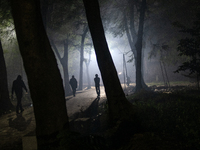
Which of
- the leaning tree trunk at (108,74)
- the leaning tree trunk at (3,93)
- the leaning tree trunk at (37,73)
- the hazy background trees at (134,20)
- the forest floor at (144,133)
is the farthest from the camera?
the hazy background trees at (134,20)

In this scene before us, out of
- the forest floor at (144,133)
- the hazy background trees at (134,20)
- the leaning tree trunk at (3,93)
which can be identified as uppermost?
A: the hazy background trees at (134,20)

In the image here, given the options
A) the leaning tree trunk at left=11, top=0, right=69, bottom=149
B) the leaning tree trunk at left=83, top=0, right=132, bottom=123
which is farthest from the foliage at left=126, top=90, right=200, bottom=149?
the leaning tree trunk at left=11, top=0, right=69, bottom=149

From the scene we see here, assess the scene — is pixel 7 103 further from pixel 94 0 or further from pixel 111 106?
pixel 94 0

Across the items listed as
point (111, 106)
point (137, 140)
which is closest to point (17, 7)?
point (111, 106)

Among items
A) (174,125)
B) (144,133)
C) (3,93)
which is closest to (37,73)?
(144,133)

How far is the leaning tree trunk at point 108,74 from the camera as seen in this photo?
4215mm

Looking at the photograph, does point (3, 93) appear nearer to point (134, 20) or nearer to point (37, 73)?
point (37, 73)

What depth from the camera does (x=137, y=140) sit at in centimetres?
291

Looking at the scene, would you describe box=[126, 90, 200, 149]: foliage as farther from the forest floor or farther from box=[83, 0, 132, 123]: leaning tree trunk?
box=[83, 0, 132, 123]: leaning tree trunk

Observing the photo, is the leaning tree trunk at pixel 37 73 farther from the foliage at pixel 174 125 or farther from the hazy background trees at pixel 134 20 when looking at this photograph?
the hazy background trees at pixel 134 20

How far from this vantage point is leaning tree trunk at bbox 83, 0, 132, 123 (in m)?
4.21

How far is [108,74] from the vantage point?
442 centimetres

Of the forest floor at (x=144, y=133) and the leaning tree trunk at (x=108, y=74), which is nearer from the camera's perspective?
the forest floor at (x=144, y=133)

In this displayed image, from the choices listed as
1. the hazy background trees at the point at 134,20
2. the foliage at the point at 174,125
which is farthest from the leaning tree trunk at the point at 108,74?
the hazy background trees at the point at 134,20
